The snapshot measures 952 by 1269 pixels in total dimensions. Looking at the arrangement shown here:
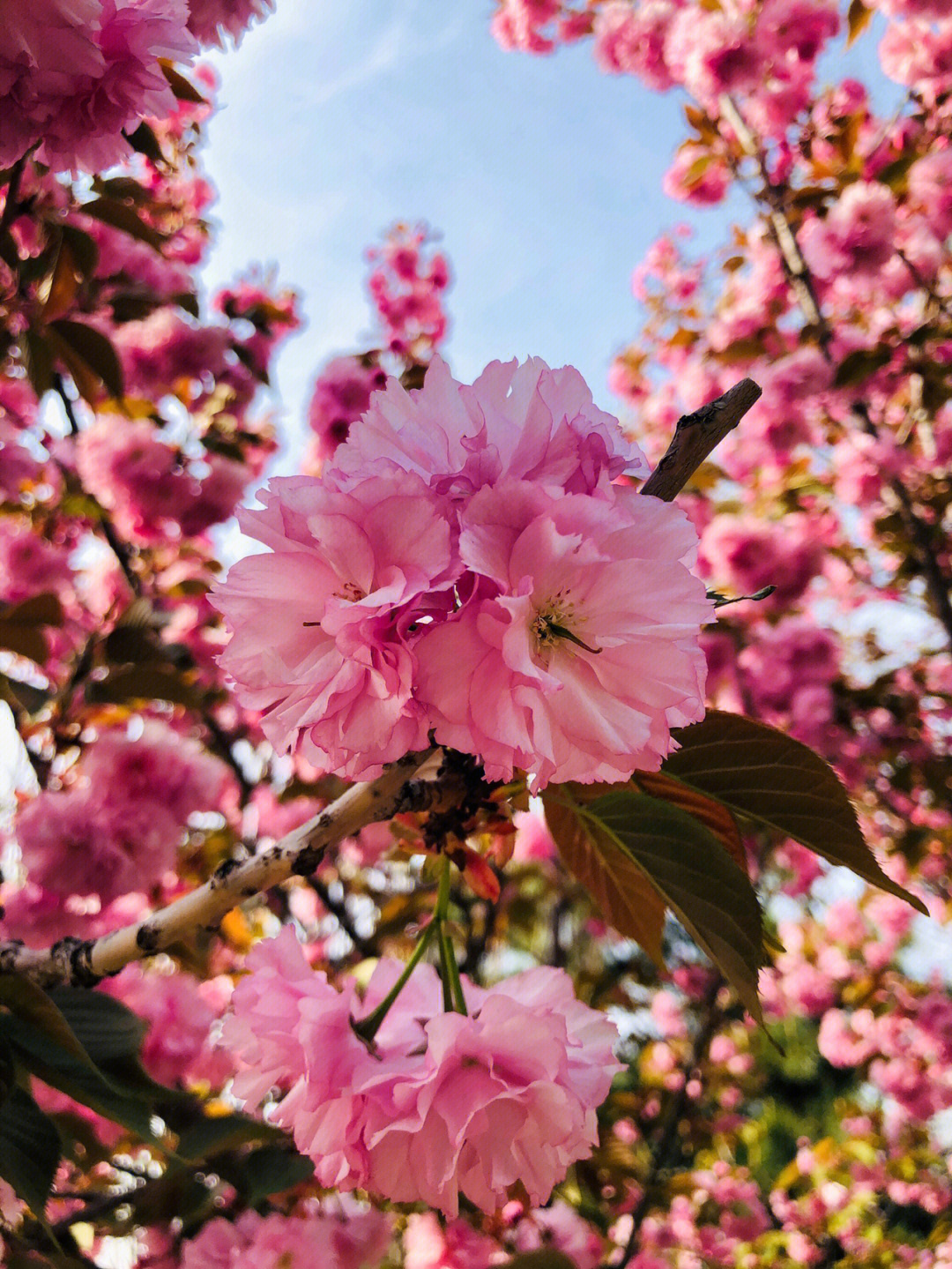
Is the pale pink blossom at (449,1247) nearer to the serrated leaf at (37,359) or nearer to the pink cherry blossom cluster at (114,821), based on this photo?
the pink cherry blossom cluster at (114,821)

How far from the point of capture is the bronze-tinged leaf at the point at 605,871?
60 centimetres

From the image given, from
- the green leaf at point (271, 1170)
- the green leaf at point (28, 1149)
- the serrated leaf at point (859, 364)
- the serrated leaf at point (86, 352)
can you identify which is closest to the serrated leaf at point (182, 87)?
the serrated leaf at point (86, 352)

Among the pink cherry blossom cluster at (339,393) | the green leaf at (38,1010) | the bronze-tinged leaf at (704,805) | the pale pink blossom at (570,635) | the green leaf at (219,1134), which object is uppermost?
the pink cherry blossom cluster at (339,393)

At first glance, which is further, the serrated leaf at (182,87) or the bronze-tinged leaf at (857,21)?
the bronze-tinged leaf at (857,21)

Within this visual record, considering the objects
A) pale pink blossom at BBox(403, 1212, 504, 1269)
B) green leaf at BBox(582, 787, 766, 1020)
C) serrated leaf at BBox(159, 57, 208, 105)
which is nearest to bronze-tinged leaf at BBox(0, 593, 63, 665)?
serrated leaf at BBox(159, 57, 208, 105)

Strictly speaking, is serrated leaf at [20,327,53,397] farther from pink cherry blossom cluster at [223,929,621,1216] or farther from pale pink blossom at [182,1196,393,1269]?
pale pink blossom at [182,1196,393,1269]

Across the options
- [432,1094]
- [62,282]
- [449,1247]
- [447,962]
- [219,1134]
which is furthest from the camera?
[449,1247]

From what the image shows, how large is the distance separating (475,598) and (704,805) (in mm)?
307

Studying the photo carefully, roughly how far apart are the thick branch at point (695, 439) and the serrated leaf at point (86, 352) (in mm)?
1162

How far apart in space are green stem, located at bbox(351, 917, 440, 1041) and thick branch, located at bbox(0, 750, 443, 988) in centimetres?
13

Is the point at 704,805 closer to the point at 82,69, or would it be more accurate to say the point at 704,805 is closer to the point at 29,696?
the point at 82,69

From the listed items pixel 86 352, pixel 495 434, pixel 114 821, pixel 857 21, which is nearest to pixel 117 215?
pixel 86 352

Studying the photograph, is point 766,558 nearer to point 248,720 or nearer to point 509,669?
point 248,720

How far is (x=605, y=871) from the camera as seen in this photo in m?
0.64
